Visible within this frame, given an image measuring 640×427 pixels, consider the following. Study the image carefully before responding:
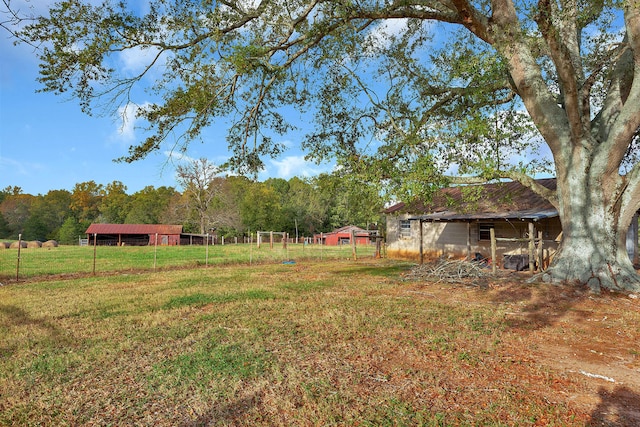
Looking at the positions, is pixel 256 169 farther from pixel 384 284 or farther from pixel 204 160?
pixel 204 160

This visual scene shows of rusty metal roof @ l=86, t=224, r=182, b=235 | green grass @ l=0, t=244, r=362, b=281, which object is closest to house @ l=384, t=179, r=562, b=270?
green grass @ l=0, t=244, r=362, b=281

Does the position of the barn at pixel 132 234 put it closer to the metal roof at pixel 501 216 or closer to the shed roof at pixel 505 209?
the shed roof at pixel 505 209

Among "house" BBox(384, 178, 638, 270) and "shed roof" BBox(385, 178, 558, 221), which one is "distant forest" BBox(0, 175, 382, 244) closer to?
"house" BBox(384, 178, 638, 270)

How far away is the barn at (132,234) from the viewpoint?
53812 millimetres

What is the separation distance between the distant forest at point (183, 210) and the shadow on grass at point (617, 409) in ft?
165

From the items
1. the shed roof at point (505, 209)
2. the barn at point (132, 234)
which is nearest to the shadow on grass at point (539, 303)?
the shed roof at point (505, 209)

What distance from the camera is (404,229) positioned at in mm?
23828

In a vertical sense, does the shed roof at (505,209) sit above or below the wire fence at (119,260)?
above

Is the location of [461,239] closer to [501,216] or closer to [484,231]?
Result: [484,231]

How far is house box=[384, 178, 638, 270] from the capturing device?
15.8m

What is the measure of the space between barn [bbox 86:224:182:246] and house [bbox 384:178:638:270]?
39534 mm

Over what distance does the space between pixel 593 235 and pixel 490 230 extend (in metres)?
5.31

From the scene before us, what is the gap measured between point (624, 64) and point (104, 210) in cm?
8540

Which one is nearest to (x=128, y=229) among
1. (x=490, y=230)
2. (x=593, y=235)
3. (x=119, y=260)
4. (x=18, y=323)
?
(x=119, y=260)
